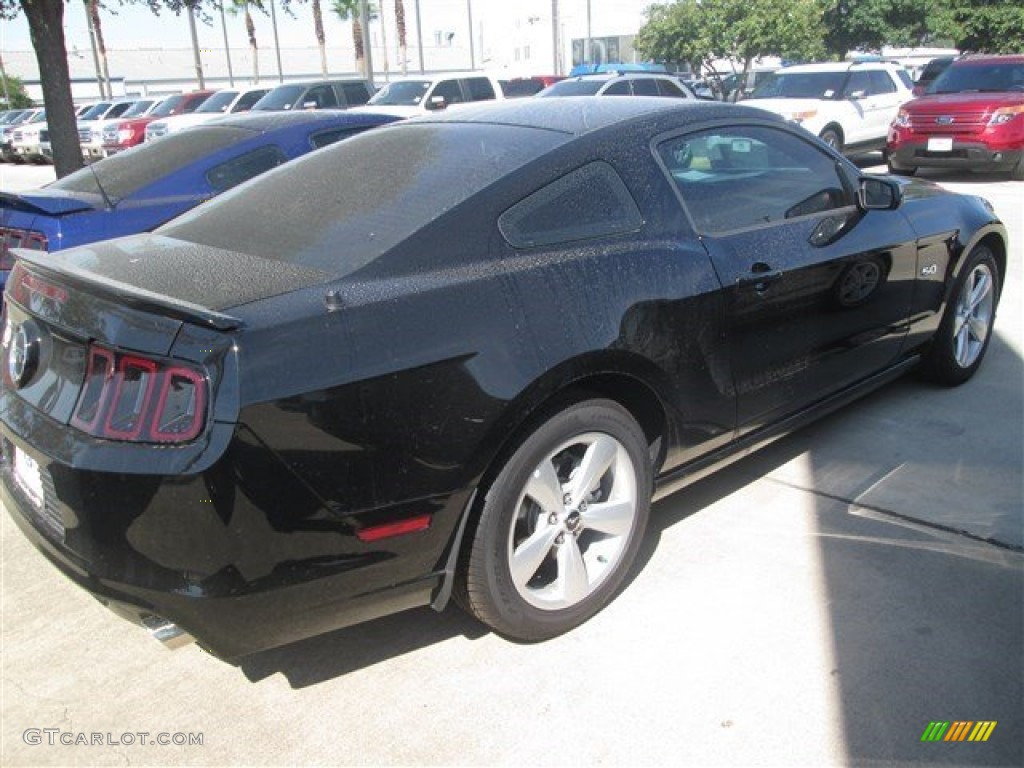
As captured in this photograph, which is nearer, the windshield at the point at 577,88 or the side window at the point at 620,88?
the windshield at the point at 577,88

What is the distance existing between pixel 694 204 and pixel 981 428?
2.07 metres

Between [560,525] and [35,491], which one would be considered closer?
[35,491]

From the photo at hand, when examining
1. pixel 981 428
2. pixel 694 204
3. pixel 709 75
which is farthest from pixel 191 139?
pixel 709 75

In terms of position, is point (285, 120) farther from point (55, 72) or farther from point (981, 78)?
point (981, 78)

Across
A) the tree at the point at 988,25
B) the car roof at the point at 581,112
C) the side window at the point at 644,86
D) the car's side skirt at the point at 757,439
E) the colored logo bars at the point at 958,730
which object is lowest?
the colored logo bars at the point at 958,730

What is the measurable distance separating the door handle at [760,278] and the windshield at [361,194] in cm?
85

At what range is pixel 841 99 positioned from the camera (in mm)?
13953

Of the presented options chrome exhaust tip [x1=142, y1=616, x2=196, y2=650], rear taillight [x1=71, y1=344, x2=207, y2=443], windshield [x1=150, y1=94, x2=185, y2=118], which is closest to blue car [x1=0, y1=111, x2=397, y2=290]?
rear taillight [x1=71, y1=344, x2=207, y2=443]

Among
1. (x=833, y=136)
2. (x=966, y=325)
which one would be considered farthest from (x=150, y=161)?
(x=833, y=136)

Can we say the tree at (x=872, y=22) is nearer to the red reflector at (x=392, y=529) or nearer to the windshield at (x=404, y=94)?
the windshield at (x=404, y=94)

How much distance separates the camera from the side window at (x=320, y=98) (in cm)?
1731

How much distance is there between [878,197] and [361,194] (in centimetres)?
235

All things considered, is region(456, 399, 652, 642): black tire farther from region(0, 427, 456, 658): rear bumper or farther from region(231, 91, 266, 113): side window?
region(231, 91, 266, 113): side window

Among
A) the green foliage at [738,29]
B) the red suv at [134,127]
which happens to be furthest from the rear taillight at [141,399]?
the green foliage at [738,29]
